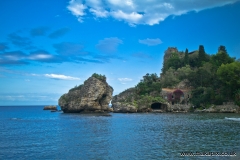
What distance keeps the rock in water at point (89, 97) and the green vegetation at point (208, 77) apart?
30.0 metres

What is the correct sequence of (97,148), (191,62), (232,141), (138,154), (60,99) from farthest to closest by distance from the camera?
(191,62)
(60,99)
(232,141)
(97,148)
(138,154)

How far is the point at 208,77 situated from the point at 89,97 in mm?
45028

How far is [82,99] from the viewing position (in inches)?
3108

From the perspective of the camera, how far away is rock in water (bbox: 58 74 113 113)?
259ft

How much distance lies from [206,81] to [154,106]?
75.0 feet

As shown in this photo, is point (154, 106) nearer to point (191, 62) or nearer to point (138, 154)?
point (191, 62)

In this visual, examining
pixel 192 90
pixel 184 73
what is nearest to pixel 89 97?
pixel 192 90

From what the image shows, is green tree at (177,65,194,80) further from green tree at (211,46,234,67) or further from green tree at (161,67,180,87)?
green tree at (211,46,234,67)

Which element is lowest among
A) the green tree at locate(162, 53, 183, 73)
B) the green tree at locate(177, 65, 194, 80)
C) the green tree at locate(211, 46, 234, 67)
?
the green tree at locate(177, 65, 194, 80)

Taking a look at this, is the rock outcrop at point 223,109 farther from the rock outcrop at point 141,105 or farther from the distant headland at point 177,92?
the rock outcrop at point 141,105

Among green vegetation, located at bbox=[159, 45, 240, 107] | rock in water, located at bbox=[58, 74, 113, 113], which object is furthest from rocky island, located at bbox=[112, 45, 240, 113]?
rock in water, located at bbox=[58, 74, 113, 113]

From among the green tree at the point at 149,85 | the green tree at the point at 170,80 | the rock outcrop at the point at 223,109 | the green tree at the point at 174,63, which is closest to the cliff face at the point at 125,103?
the green tree at the point at 149,85

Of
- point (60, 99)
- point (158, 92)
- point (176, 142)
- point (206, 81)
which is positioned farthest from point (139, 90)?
point (176, 142)

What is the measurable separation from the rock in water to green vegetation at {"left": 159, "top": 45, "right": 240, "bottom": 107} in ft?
98.4
